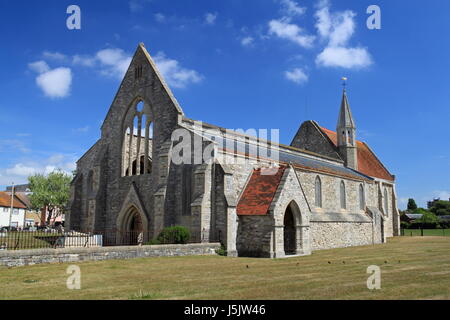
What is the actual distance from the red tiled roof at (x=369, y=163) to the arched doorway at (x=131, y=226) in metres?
27.5

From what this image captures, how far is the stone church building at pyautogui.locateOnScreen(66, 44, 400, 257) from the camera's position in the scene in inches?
926

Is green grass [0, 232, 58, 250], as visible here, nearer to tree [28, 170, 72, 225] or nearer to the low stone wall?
the low stone wall

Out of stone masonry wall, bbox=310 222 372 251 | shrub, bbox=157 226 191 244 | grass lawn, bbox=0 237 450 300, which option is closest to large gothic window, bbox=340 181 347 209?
stone masonry wall, bbox=310 222 372 251

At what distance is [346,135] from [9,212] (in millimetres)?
58892

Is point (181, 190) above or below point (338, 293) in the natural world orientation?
above

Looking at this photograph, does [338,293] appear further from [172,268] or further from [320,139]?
[320,139]

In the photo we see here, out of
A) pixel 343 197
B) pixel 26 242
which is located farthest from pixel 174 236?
pixel 343 197

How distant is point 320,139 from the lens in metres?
48.5

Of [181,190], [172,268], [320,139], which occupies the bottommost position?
[172,268]

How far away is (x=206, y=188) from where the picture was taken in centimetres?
2362

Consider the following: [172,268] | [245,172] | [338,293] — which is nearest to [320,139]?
[245,172]

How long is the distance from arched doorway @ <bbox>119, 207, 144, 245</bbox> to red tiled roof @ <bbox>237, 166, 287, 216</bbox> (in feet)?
30.0

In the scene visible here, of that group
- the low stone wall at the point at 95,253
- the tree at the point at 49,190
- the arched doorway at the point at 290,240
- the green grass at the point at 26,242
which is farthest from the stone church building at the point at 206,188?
the tree at the point at 49,190
